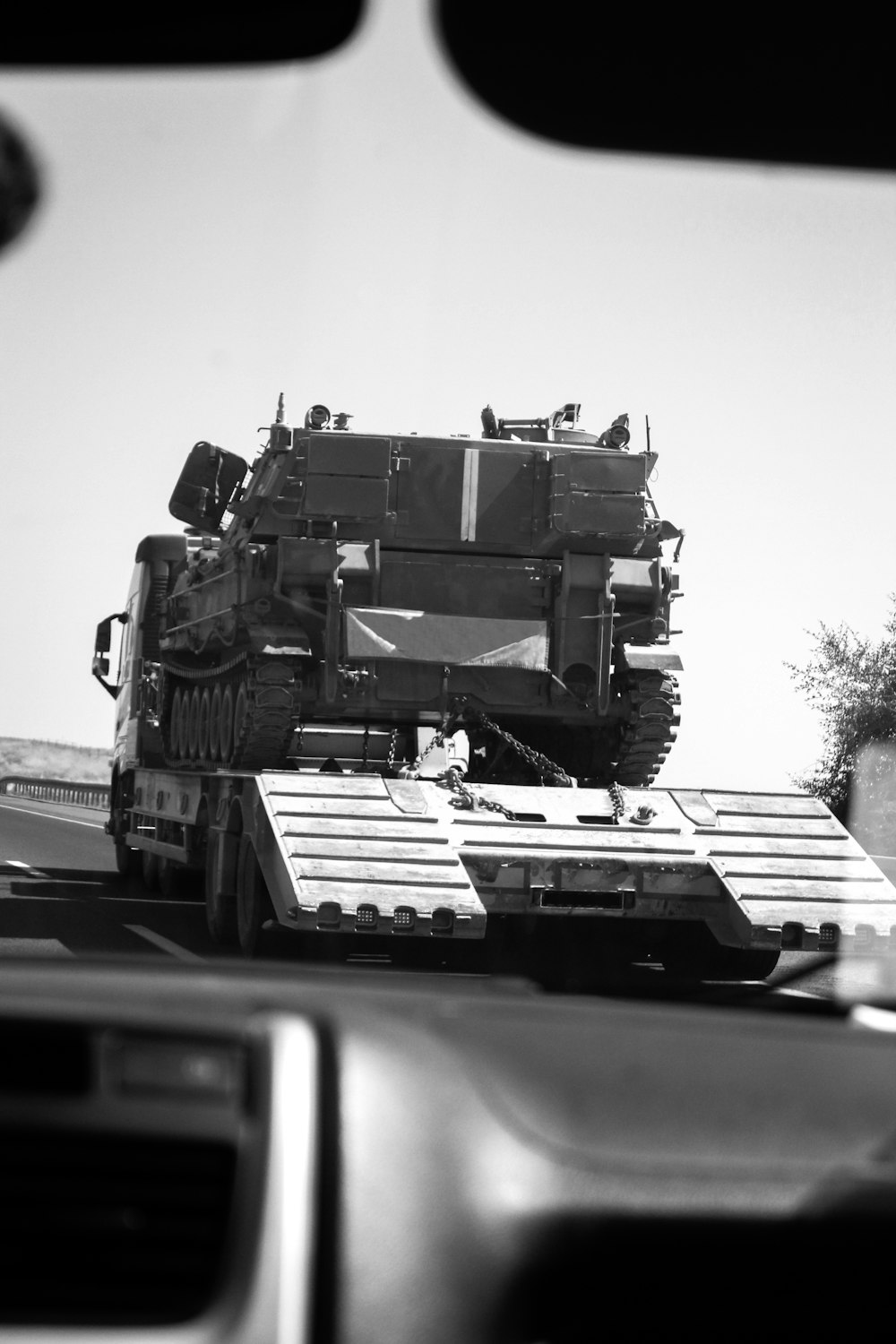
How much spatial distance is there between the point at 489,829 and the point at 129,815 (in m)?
8.76

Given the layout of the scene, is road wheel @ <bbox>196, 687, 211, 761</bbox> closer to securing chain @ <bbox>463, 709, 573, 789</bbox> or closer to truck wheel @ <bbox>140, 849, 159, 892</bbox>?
truck wheel @ <bbox>140, 849, 159, 892</bbox>

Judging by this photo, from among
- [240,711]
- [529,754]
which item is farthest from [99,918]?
[529,754]

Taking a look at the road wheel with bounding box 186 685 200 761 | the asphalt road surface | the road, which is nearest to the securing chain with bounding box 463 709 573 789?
the asphalt road surface

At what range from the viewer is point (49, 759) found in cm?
9619

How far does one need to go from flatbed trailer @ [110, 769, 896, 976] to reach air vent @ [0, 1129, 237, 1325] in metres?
6.89

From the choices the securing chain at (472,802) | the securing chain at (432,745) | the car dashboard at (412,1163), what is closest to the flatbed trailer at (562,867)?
the securing chain at (472,802)

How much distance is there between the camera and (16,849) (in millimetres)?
25203

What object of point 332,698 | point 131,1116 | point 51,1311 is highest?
point 332,698

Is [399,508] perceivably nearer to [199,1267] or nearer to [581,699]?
[581,699]

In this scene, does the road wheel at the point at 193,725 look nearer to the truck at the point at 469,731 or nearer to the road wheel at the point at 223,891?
the truck at the point at 469,731

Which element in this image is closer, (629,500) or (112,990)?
(112,990)

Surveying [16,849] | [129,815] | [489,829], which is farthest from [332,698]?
[16,849]

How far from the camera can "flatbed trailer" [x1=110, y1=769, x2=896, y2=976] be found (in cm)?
988

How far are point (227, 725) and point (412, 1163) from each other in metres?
11.2
